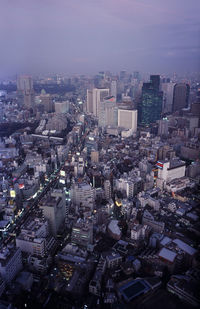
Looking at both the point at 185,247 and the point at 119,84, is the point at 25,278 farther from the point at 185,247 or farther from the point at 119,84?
the point at 119,84

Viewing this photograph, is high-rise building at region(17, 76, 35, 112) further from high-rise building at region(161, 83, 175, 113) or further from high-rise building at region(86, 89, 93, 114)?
high-rise building at region(161, 83, 175, 113)

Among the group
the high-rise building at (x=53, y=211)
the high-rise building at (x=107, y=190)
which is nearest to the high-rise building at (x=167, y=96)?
the high-rise building at (x=107, y=190)

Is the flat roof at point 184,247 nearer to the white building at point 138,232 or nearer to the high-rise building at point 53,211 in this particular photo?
the white building at point 138,232

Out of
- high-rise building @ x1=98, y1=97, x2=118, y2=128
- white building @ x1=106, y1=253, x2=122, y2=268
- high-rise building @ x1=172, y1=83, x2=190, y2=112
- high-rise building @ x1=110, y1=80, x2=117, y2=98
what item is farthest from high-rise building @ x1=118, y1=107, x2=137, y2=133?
white building @ x1=106, y1=253, x2=122, y2=268

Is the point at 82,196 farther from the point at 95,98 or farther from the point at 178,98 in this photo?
the point at 95,98

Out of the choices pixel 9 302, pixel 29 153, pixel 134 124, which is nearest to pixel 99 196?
pixel 9 302

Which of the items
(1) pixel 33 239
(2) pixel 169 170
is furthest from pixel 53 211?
(2) pixel 169 170
